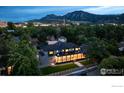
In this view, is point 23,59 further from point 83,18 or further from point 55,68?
point 83,18

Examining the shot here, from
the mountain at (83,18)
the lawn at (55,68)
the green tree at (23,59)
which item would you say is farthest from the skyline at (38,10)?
the lawn at (55,68)

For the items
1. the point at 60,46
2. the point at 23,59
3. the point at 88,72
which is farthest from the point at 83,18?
the point at 23,59

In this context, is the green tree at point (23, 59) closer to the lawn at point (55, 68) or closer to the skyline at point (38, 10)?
the lawn at point (55, 68)

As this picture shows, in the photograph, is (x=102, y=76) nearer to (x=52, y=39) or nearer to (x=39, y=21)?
(x=52, y=39)

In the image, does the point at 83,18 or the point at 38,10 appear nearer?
the point at 38,10
